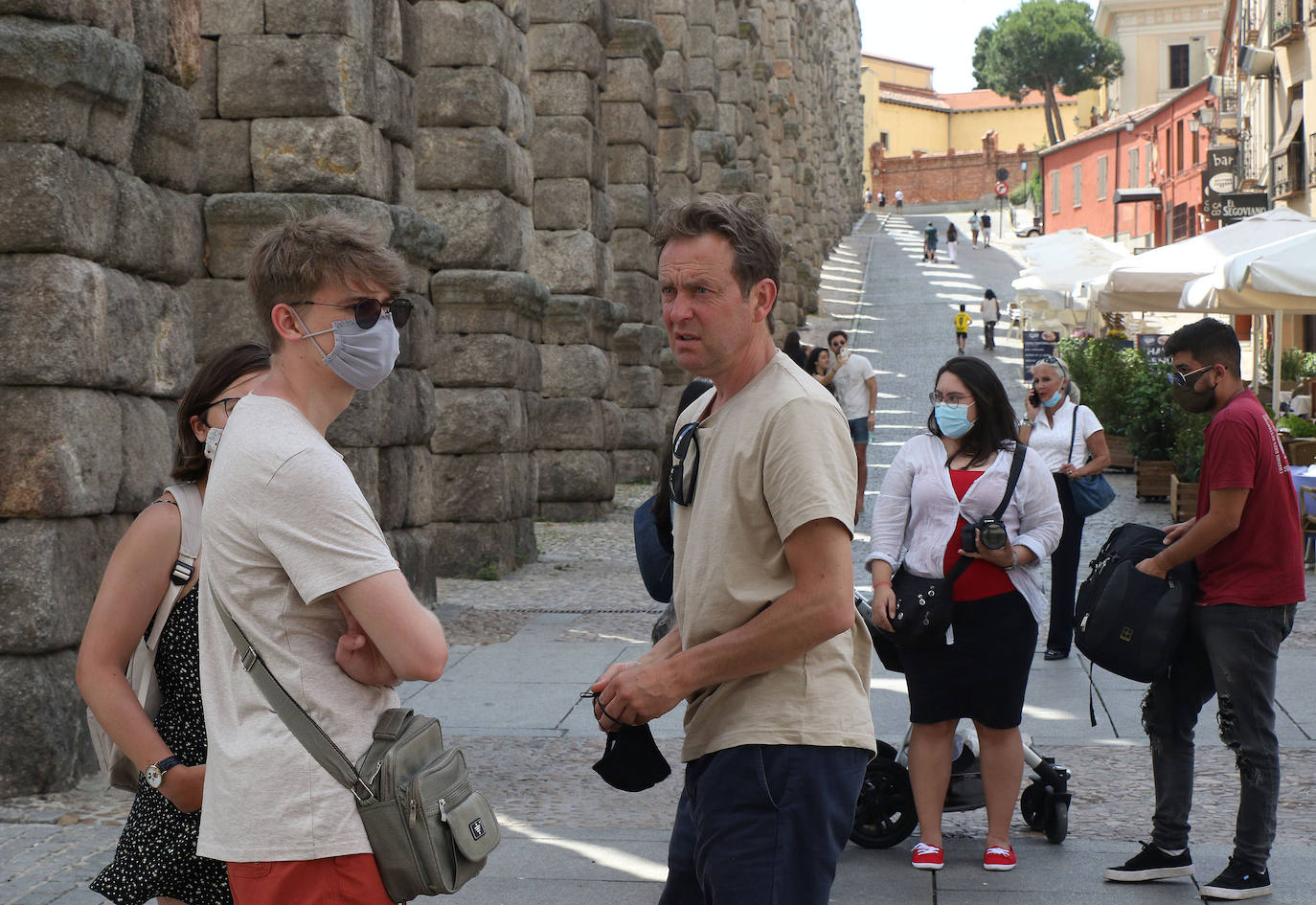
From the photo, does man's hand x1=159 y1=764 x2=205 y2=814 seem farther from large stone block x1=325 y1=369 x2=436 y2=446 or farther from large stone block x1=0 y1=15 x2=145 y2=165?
large stone block x1=325 y1=369 x2=436 y2=446

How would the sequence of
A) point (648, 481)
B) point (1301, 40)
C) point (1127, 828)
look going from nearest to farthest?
1. point (1127, 828)
2. point (648, 481)
3. point (1301, 40)

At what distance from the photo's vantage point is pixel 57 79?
5469mm

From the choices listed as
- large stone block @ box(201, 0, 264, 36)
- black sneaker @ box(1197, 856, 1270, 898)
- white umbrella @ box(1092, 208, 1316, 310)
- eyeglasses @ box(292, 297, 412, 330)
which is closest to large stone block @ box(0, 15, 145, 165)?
large stone block @ box(201, 0, 264, 36)

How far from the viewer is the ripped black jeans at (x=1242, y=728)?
450 cm

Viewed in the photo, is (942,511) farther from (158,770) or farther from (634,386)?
(634,386)

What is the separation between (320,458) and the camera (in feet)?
7.58

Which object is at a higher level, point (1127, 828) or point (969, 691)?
point (969, 691)

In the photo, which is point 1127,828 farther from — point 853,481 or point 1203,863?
point 853,481

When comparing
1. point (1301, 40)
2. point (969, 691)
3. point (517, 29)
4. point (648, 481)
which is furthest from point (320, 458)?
point (1301, 40)

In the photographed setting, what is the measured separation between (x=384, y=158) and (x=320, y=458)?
673cm

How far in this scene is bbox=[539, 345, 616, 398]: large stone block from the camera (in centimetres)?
1466

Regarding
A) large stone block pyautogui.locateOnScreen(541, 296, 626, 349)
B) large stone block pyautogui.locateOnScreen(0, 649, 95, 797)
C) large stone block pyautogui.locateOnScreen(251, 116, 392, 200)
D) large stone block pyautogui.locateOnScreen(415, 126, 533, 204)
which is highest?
large stone block pyautogui.locateOnScreen(415, 126, 533, 204)

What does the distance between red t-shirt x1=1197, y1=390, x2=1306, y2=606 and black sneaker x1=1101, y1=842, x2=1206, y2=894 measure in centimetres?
80

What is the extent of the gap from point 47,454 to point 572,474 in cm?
966
